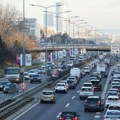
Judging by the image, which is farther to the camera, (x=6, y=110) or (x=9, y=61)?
(x=9, y=61)

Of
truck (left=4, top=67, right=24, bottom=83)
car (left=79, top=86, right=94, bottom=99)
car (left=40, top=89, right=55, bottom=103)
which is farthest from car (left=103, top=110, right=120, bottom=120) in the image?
truck (left=4, top=67, right=24, bottom=83)

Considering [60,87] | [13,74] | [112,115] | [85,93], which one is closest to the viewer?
[112,115]

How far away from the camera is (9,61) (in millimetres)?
114875

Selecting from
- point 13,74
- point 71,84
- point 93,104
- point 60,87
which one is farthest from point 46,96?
point 13,74

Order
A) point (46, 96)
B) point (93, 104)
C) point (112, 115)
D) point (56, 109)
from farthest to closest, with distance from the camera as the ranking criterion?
point (46, 96)
point (56, 109)
point (93, 104)
point (112, 115)

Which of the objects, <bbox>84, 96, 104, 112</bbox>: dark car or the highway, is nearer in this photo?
the highway

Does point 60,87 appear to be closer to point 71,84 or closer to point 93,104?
point 71,84

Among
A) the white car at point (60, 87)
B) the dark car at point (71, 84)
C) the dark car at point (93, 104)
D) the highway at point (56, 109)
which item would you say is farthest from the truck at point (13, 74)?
the dark car at point (93, 104)

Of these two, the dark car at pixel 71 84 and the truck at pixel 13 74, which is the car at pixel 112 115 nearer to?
the dark car at pixel 71 84

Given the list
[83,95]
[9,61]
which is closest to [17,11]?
[9,61]

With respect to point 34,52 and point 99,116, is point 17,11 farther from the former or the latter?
point 99,116

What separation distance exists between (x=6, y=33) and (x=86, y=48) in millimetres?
37952

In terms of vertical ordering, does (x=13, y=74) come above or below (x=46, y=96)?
below

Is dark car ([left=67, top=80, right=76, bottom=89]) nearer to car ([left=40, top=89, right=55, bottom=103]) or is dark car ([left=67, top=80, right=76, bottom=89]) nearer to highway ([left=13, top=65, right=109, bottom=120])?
highway ([left=13, top=65, right=109, bottom=120])
